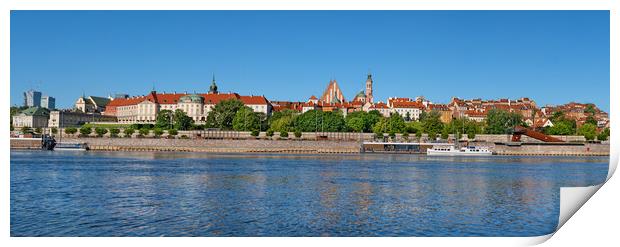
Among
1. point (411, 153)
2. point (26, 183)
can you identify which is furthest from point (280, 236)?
point (411, 153)

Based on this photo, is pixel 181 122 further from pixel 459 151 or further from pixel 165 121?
pixel 459 151

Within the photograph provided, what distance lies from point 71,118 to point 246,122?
49.2 feet

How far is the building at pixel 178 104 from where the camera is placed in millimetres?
46594

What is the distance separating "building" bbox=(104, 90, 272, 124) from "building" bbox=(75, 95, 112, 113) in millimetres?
3532

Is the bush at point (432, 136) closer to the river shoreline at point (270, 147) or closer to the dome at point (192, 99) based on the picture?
the river shoreline at point (270, 147)

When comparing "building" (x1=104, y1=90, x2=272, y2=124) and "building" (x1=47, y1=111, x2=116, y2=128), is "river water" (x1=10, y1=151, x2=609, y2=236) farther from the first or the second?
"building" (x1=104, y1=90, x2=272, y2=124)

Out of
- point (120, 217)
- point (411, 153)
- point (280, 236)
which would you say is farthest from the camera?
point (411, 153)

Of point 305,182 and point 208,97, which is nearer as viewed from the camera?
point 305,182

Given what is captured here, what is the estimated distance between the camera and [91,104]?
53281 millimetres

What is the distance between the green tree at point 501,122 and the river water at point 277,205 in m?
19.0

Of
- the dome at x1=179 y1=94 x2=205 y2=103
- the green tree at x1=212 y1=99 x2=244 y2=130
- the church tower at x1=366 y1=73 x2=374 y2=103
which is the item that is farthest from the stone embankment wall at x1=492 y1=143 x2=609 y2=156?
the church tower at x1=366 y1=73 x2=374 y2=103
